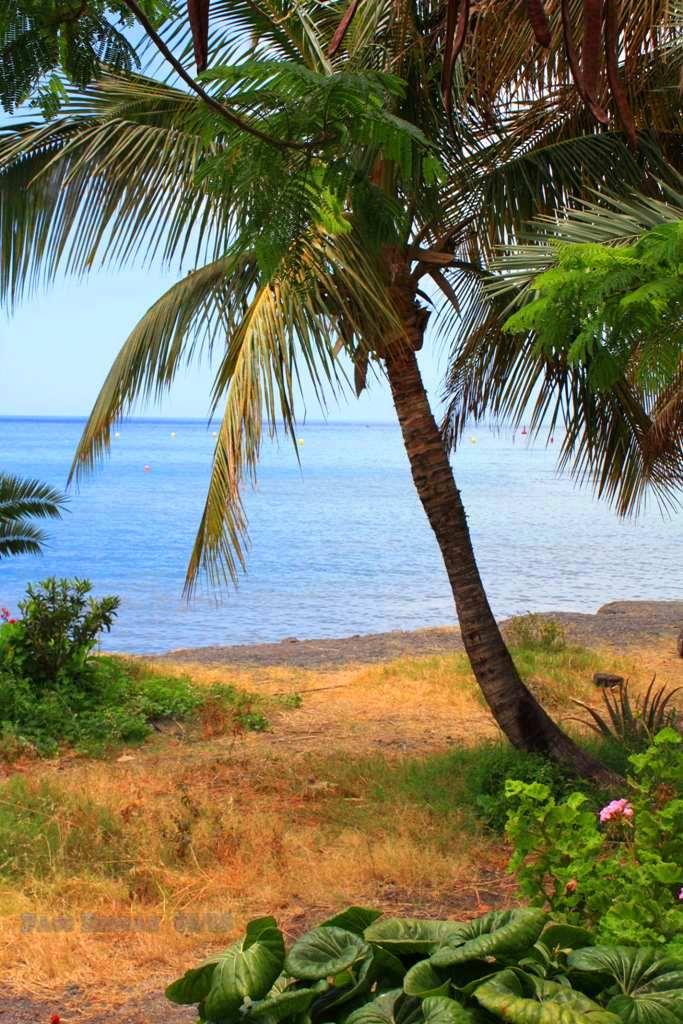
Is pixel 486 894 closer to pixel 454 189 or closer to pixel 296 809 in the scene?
pixel 296 809

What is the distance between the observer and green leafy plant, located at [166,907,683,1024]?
2.48 metres

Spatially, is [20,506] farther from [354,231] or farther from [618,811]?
[618,811]

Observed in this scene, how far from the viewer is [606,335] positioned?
3.45m

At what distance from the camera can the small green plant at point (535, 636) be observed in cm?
1095

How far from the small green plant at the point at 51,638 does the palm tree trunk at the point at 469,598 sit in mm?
3441

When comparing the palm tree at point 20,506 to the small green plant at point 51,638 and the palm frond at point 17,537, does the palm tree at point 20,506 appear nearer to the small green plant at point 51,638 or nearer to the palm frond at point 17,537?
the palm frond at point 17,537

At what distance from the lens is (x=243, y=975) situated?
270 centimetres

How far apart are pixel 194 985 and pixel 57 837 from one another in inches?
114

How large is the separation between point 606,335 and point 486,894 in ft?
9.02

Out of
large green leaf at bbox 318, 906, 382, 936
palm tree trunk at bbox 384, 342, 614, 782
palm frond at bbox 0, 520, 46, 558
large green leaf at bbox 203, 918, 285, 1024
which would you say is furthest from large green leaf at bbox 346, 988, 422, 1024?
palm frond at bbox 0, 520, 46, 558

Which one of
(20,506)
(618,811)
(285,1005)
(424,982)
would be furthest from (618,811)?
(20,506)

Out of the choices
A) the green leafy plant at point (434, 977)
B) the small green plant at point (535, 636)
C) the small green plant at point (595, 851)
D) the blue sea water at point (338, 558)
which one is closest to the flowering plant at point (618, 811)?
the small green plant at point (595, 851)

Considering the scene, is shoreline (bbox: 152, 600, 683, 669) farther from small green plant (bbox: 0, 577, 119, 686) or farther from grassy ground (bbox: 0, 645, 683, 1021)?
grassy ground (bbox: 0, 645, 683, 1021)

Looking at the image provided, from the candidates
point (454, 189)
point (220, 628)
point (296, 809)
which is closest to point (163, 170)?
point (454, 189)
